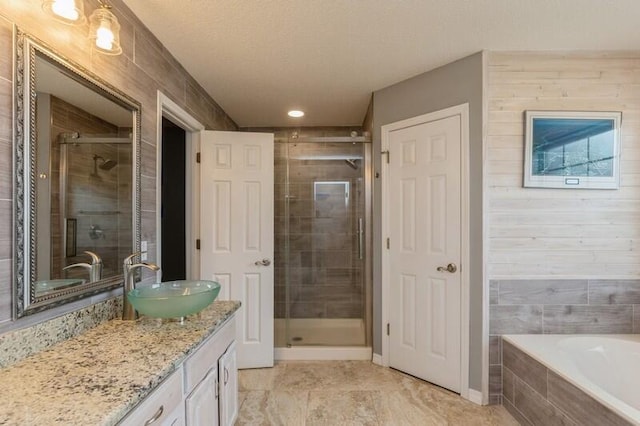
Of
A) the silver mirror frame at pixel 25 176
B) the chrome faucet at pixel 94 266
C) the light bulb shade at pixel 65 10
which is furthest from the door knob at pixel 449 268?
the light bulb shade at pixel 65 10

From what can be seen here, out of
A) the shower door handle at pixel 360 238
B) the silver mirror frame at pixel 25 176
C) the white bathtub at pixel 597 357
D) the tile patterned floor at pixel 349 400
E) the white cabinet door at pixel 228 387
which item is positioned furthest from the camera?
the shower door handle at pixel 360 238

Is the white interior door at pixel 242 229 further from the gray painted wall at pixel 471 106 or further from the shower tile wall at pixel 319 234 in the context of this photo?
the gray painted wall at pixel 471 106

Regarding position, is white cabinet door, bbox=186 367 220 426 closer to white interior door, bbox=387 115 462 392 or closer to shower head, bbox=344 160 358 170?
white interior door, bbox=387 115 462 392

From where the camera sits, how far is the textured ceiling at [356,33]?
1.82 m

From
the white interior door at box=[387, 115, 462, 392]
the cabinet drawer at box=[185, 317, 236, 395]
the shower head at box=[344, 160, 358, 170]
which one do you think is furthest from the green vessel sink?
the shower head at box=[344, 160, 358, 170]

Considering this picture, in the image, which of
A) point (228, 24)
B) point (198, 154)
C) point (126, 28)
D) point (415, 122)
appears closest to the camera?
point (126, 28)

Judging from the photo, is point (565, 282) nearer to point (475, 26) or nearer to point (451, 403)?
point (451, 403)

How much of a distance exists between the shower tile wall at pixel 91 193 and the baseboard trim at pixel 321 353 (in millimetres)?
1879

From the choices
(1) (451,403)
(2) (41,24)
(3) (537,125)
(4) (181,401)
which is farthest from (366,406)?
(2) (41,24)

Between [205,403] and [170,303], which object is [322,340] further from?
[170,303]

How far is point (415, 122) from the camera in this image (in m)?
2.70

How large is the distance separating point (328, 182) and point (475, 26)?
1.86m

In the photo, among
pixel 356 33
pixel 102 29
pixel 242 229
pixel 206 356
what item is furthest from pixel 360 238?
pixel 102 29

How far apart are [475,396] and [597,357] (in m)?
0.79
